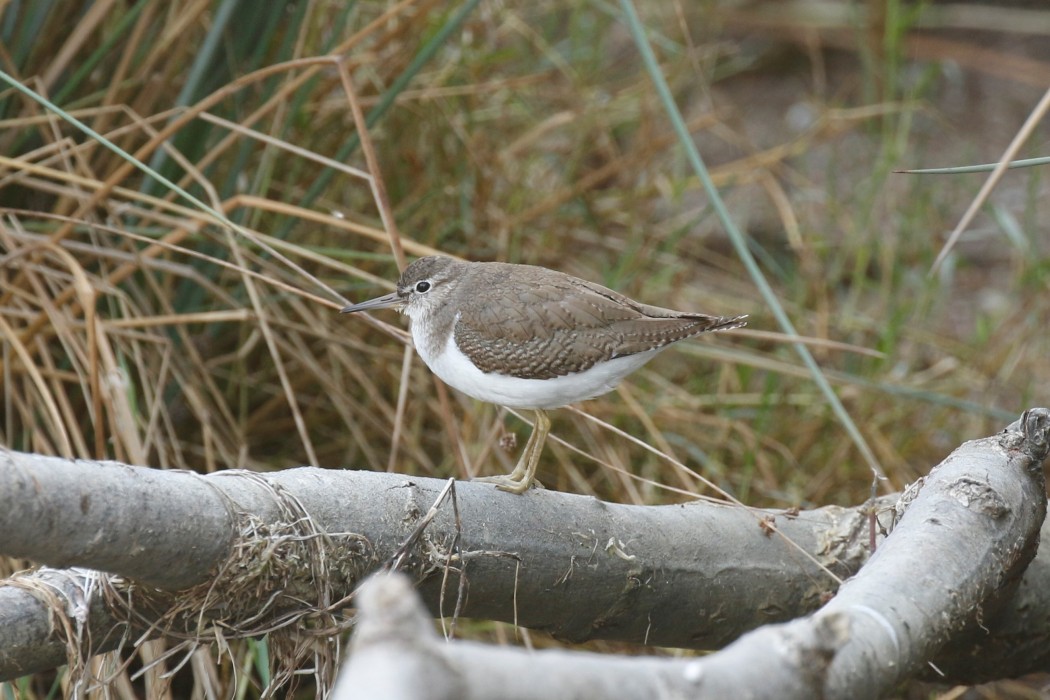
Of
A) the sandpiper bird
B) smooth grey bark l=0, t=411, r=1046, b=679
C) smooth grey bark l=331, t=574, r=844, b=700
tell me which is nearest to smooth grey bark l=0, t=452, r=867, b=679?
smooth grey bark l=0, t=411, r=1046, b=679

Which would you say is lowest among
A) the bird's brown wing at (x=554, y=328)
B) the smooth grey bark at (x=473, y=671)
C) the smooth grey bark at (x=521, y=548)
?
the smooth grey bark at (x=521, y=548)

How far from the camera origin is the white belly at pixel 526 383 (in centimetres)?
305

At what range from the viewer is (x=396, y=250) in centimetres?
305

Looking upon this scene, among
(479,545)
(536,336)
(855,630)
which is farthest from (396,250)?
(855,630)

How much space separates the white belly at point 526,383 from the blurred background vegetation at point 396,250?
4.2 inches

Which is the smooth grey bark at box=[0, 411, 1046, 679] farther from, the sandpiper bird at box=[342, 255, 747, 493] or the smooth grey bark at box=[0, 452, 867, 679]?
the sandpiper bird at box=[342, 255, 747, 493]

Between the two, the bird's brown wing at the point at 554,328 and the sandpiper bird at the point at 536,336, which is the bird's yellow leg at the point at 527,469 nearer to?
the sandpiper bird at the point at 536,336

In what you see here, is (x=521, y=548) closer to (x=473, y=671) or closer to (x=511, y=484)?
(x=511, y=484)

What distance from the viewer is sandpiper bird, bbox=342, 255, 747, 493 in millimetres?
3072

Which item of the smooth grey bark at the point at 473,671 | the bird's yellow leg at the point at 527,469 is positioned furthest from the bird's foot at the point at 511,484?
the smooth grey bark at the point at 473,671

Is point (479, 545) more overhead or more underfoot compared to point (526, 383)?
more underfoot

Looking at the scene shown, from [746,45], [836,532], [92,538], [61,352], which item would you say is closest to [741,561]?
[836,532]

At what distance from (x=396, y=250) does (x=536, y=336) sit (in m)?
0.46

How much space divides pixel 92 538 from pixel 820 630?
121cm
